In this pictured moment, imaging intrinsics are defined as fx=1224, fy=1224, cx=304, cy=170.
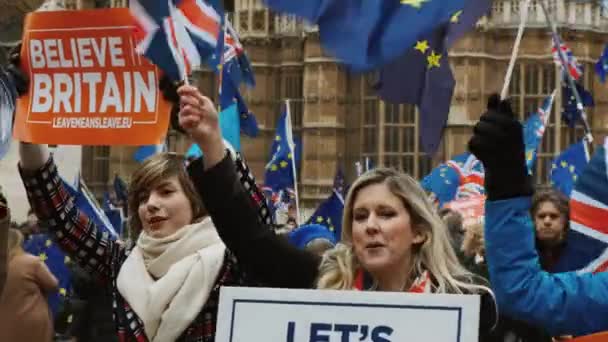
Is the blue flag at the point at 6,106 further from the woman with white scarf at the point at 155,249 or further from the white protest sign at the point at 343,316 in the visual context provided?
the white protest sign at the point at 343,316

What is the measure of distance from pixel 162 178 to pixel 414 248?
77cm

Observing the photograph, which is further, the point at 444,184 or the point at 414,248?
the point at 444,184

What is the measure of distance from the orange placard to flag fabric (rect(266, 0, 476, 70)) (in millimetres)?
968

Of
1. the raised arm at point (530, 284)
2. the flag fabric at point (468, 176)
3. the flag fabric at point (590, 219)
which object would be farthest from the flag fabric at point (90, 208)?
the flag fabric at point (468, 176)

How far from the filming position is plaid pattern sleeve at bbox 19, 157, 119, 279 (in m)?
3.22

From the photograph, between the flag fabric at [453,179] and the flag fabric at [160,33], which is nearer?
the flag fabric at [160,33]

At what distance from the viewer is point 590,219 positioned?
3.07 meters

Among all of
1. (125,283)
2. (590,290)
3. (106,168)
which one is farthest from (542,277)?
(106,168)

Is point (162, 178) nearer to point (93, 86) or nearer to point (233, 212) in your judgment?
point (233, 212)

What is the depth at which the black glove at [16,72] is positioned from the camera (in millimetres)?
3522

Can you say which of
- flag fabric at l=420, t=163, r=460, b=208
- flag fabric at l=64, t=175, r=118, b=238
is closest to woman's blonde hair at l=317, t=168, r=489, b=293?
flag fabric at l=64, t=175, r=118, b=238

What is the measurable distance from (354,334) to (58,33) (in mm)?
2314

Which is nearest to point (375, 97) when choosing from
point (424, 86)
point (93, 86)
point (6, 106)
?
point (93, 86)

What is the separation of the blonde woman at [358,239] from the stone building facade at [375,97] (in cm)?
1801
